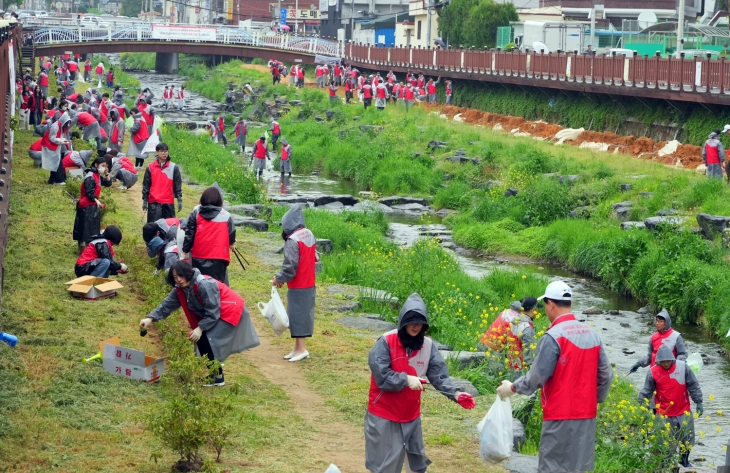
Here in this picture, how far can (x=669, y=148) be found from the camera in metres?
31.4

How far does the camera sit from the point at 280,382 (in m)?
10.8

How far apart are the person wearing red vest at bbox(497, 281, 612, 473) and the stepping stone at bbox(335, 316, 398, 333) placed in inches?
235

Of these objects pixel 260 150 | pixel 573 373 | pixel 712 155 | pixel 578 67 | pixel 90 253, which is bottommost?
pixel 90 253

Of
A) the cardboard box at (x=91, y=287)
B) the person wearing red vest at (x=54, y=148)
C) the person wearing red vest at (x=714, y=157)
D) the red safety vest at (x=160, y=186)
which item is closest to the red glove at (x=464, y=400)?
the cardboard box at (x=91, y=287)

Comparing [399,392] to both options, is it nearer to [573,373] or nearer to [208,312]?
[573,373]

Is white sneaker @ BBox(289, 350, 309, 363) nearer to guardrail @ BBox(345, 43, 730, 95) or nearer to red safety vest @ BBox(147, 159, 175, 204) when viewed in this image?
red safety vest @ BBox(147, 159, 175, 204)

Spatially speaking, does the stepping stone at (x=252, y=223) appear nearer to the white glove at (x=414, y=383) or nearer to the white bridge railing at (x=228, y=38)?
the white glove at (x=414, y=383)

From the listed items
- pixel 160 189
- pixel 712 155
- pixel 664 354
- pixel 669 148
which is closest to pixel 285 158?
pixel 669 148

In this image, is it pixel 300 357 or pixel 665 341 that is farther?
pixel 300 357

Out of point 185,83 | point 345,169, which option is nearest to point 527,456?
point 345,169

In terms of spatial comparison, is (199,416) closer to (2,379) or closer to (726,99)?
(2,379)

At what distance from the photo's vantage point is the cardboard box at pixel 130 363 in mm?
9828

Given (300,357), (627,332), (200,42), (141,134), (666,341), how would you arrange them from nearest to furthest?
(666,341) → (300,357) → (627,332) → (141,134) → (200,42)

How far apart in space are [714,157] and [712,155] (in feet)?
0.26
